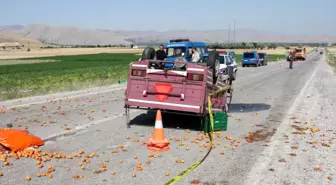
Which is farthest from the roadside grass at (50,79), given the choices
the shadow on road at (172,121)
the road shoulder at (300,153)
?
the road shoulder at (300,153)

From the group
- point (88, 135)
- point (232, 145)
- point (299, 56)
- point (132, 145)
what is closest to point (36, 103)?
point (88, 135)

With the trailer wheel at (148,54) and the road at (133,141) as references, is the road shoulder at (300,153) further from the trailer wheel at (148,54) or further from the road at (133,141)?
the trailer wheel at (148,54)

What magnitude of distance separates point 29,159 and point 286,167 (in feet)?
15.0

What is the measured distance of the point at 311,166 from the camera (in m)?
7.08

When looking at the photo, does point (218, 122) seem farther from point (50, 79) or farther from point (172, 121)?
point (50, 79)

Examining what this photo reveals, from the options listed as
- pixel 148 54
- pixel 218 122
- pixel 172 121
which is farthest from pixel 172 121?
pixel 148 54

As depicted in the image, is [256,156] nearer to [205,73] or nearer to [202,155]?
[202,155]

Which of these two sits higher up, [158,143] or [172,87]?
[172,87]

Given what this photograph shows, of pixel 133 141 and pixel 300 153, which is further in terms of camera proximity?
pixel 133 141

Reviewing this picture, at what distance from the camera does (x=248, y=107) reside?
47.4ft

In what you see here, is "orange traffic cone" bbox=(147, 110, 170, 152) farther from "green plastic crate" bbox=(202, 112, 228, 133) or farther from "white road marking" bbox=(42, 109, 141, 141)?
"white road marking" bbox=(42, 109, 141, 141)

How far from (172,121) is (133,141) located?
2.64 meters

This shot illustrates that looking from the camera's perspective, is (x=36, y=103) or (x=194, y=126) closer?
(x=194, y=126)

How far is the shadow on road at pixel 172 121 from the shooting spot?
34.8ft
